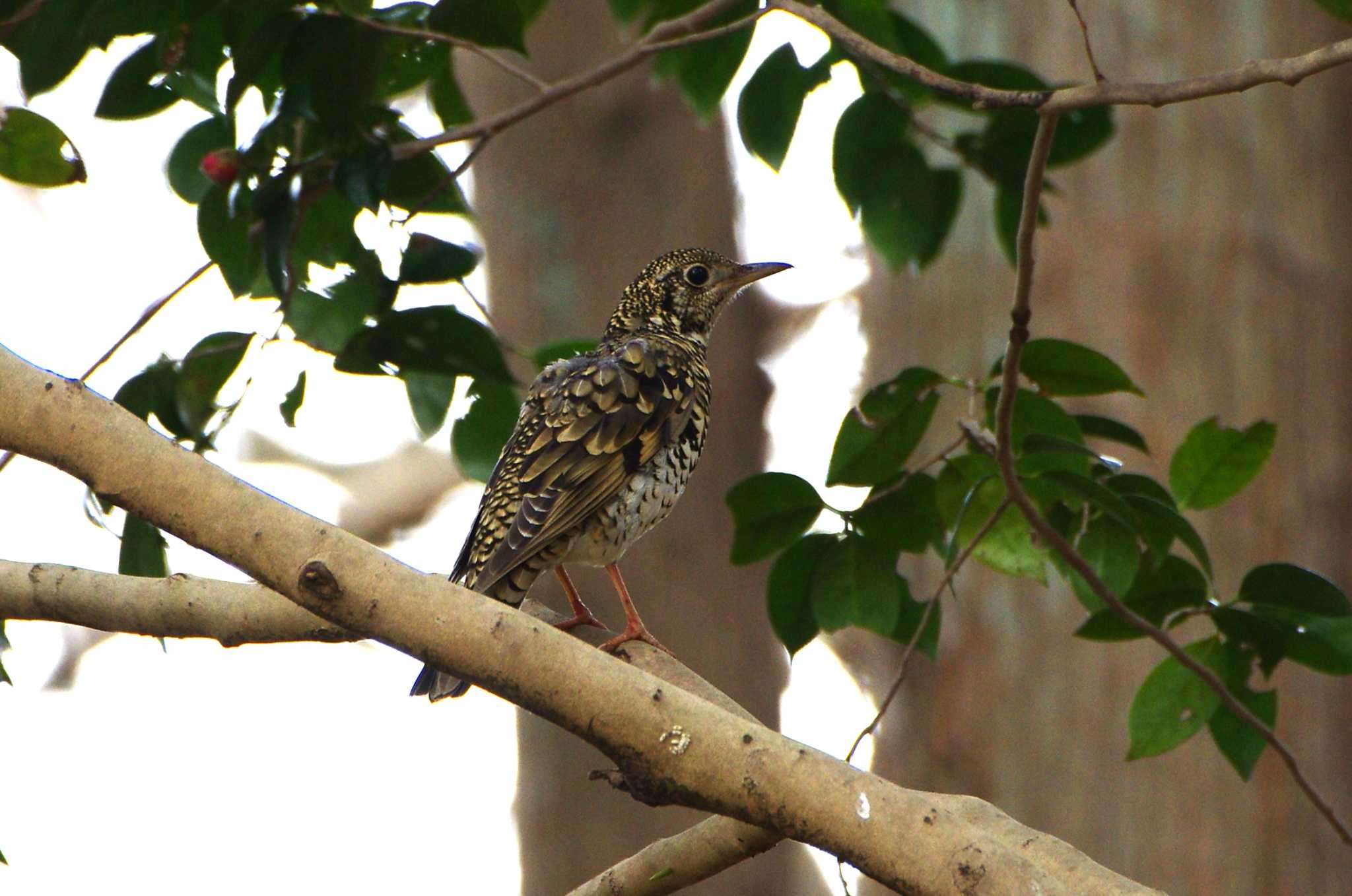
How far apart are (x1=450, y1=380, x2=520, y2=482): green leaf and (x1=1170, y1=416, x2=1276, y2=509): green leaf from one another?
165 centimetres

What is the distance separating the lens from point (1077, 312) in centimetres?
656

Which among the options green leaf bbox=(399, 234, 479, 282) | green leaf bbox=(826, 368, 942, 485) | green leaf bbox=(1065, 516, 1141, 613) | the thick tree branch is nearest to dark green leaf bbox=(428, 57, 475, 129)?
green leaf bbox=(399, 234, 479, 282)

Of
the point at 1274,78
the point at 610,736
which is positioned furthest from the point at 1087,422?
the point at 610,736

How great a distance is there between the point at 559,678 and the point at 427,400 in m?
1.56

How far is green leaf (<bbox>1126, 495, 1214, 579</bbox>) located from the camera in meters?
3.09

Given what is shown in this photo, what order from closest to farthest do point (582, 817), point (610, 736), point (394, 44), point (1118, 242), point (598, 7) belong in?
1. point (610, 736)
2. point (394, 44)
3. point (1118, 242)
4. point (582, 817)
5. point (598, 7)

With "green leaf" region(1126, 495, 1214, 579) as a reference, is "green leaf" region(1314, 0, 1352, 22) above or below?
above

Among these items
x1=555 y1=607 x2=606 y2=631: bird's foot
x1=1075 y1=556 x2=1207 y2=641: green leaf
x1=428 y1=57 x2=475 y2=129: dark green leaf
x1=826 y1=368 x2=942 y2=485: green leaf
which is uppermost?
x1=428 y1=57 x2=475 y2=129: dark green leaf

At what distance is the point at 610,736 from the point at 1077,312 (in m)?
4.83

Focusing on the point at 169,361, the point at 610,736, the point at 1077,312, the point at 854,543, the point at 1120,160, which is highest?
the point at 1120,160

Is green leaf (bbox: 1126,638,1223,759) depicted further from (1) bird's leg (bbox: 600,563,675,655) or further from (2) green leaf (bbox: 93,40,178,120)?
(2) green leaf (bbox: 93,40,178,120)

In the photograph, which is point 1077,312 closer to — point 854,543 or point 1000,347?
point 1000,347

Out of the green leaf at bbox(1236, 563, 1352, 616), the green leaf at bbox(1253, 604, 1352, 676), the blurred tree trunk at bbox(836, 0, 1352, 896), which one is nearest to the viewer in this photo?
the green leaf at bbox(1253, 604, 1352, 676)

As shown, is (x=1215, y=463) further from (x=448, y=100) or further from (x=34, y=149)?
(x=34, y=149)
